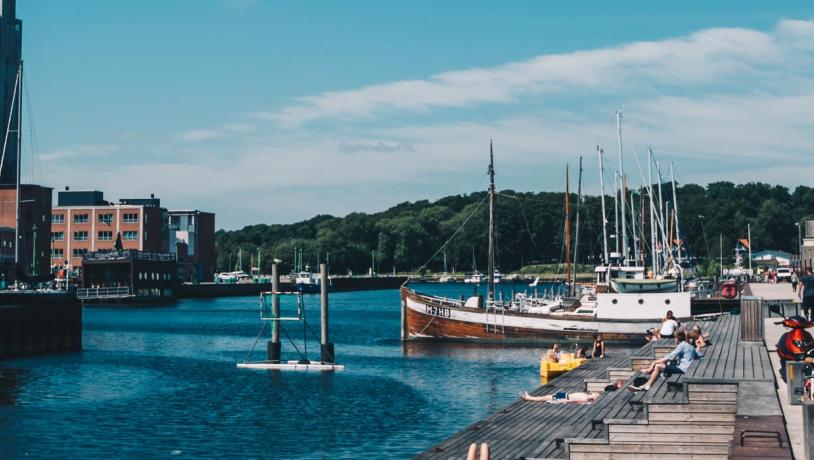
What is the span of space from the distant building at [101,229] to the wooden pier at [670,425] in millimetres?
166335

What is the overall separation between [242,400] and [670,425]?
2828 centimetres

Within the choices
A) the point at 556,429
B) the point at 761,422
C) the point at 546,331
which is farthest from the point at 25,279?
the point at 761,422

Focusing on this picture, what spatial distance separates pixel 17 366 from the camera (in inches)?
2382

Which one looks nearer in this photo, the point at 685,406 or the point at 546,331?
the point at 685,406

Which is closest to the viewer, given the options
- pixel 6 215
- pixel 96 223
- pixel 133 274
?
pixel 6 215

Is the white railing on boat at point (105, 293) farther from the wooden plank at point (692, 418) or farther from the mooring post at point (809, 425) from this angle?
the mooring post at point (809, 425)

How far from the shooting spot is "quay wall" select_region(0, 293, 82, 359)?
63.5 m

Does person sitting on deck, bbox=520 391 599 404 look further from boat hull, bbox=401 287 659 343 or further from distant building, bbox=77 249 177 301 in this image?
distant building, bbox=77 249 177 301

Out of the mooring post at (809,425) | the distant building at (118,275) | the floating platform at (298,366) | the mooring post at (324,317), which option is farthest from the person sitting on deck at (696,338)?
the distant building at (118,275)

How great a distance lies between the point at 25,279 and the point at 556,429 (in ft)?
265

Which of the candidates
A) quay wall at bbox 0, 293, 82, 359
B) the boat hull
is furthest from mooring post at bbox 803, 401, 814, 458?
the boat hull

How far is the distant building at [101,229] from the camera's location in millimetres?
187750

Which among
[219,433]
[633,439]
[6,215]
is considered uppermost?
[6,215]

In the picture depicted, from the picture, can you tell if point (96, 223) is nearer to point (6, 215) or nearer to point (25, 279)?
point (6, 215)
